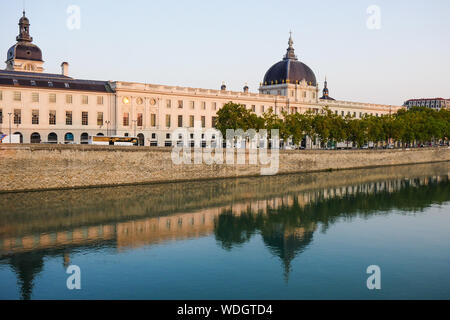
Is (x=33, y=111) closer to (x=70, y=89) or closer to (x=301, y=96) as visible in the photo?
(x=70, y=89)

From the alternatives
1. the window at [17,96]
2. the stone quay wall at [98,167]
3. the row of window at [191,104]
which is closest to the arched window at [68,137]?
the window at [17,96]

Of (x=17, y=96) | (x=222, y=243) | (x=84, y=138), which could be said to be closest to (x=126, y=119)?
(x=84, y=138)

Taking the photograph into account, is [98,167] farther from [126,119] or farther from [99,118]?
[126,119]

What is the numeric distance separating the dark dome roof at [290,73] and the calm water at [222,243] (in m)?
65.1

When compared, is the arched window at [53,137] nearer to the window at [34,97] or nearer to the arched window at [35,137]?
the arched window at [35,137]

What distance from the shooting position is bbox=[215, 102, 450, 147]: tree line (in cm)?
8031

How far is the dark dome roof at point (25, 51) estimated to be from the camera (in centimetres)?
10506

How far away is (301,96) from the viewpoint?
119 meters

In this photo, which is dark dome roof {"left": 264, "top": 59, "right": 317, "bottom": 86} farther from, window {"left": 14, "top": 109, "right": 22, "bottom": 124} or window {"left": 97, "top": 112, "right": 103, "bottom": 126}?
window {"left": 14, "top": 109, "right": 22, "bottom": 124}

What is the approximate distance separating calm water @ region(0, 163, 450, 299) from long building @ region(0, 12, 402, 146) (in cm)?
2943

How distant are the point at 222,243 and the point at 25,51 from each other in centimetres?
8978

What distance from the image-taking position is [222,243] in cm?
3466
